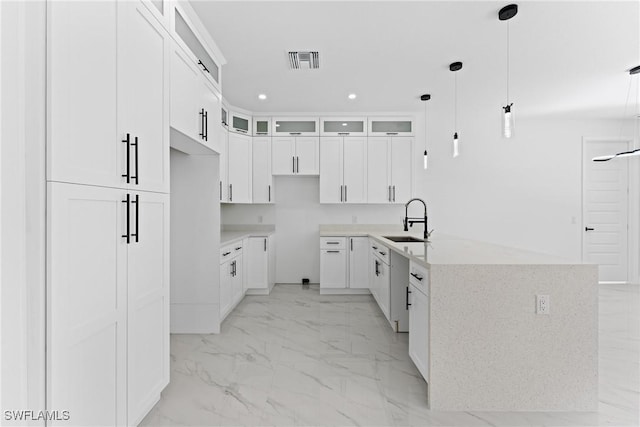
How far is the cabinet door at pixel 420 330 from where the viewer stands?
2120 mm

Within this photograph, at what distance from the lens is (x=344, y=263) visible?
4867mm

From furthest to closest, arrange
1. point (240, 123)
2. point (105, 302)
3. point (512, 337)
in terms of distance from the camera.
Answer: point (240, 123), point (512, 337), point (105, 302)

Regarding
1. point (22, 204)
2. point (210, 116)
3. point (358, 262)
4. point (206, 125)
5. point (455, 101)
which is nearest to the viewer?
point (22, 204)

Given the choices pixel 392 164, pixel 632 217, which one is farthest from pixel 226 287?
pixel 632 217

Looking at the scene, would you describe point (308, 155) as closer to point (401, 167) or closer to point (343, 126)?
point (343, 126)

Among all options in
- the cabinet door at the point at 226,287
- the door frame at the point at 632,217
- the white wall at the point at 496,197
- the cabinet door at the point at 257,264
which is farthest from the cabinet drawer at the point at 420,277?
the door frame at the point at 632,217

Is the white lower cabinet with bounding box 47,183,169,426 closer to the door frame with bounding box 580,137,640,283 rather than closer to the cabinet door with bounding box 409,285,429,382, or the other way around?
the cabinet door with bounding box 409,285,429,382

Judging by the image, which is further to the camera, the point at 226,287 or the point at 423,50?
the point at 226,287

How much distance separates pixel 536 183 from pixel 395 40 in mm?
3947

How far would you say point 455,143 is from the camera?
3.47 metres

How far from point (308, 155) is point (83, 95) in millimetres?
3805

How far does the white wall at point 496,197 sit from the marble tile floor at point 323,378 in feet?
5.66

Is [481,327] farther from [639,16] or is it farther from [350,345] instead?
[639,16]

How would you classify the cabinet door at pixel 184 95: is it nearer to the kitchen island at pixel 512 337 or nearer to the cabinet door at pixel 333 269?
the kitchen island at pixel 512 337
